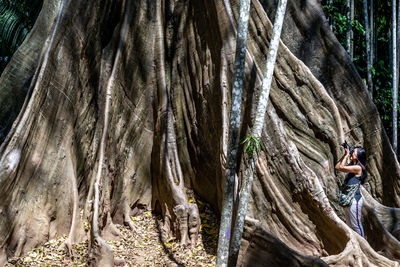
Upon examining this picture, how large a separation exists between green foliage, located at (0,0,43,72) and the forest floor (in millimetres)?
6598

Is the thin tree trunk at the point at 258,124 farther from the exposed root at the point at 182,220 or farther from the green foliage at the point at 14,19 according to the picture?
the green foliage at the point at 14,19

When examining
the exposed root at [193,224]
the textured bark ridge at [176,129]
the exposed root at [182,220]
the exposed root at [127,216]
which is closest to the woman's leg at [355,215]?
the textured bark ridge at [176,129]

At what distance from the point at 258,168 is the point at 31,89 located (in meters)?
3.09

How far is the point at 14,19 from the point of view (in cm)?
968

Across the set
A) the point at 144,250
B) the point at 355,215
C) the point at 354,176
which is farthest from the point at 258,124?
the point at 144,250

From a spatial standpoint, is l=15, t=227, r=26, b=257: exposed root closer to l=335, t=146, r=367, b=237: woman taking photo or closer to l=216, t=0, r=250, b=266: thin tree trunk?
l=216, t=0, r=250, b=266: thin tree trunk

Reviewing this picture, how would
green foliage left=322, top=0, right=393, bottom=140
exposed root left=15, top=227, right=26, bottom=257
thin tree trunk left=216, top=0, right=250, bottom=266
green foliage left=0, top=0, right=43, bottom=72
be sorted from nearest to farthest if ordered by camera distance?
thin tree trunk left=216, top=0, right=250, bottom=266 → exposed root left=15, top=227, right=26, bottom=257 → green foliage left=0, top=0, right=43, bottom=72 → green foliage left=322, top=0, right=393, bottom=140

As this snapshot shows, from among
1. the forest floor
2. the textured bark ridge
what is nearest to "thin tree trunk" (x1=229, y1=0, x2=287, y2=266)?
the textured bark ridge

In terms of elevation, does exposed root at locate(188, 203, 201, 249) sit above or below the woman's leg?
below

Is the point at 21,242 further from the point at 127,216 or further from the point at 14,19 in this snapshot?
the point at 14,19

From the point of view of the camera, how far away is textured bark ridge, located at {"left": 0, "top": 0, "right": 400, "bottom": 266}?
15.3ft

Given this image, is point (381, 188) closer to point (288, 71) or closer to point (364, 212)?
point (364, 212)

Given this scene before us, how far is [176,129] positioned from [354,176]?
280 centimetres

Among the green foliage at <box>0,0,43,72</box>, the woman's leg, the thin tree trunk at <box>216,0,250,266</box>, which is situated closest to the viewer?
the thin tree trunk at <box>216,0,250,266</box>
